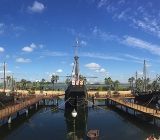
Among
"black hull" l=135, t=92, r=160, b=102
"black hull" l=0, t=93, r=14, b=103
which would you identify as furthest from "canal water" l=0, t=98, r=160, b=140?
"black hull" l=135, t=92, r=160, b=102

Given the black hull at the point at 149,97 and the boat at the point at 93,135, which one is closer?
the boat at the point at 93,135

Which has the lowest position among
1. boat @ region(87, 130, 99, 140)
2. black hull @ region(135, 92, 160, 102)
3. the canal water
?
the canal water

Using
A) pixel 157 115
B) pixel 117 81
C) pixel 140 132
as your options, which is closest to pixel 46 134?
pixel 140 132

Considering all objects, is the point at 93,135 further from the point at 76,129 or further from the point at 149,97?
the point at 149,97

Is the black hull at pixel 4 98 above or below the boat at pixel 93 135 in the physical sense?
above

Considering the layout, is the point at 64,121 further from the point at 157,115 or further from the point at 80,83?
the point at 157,115

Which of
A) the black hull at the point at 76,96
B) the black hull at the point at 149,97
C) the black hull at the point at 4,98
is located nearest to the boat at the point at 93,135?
the black hull at the point at 76,96

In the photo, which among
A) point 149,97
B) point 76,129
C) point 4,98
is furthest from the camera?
point 149,97

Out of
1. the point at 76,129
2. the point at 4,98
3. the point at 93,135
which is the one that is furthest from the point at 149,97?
the point at 4,98

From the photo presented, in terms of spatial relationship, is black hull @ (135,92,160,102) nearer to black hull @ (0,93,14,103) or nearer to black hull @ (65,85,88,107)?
black hull @ (65,85,88,107)

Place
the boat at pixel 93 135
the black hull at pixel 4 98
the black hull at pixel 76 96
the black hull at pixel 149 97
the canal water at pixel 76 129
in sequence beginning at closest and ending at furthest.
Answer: the boat at pixel 93 135 → the canal water at pixel 76 129 → the black hull at pixel 4 98 → the black hull at pixel 76 96 → the black hull at pixel 149 97

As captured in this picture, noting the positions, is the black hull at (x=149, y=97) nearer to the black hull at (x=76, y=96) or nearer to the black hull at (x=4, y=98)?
the black hull at (x=76, y=96)

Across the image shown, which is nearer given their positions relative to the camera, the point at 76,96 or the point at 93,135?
the point at 93,135

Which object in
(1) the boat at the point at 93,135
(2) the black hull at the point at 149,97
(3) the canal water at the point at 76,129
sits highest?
(2) the black hull at the point at 149,97
